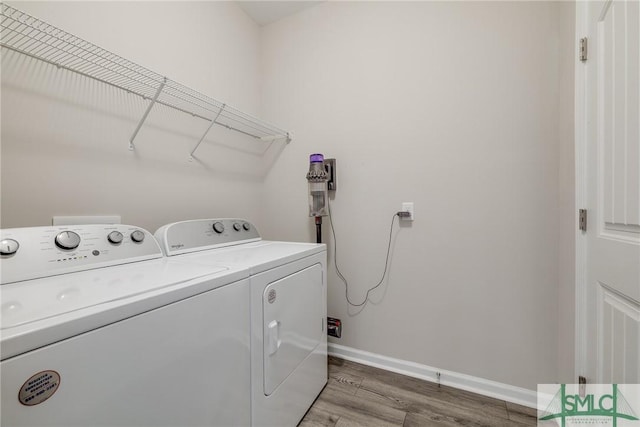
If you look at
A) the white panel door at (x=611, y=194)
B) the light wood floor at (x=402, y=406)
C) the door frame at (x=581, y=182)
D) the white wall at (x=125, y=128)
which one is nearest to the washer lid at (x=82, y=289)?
the white wall at (x=125, y=128)

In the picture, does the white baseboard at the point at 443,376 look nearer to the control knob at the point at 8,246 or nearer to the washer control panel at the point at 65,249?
the washer control panel at the point at 65,249

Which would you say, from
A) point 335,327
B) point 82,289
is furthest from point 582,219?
point 82,289

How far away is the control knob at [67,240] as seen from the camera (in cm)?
87

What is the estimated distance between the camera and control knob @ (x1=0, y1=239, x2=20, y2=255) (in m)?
0.76

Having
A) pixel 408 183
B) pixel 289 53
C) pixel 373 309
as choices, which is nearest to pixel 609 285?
pixel 408 183

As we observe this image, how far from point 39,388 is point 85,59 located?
122 centimetres

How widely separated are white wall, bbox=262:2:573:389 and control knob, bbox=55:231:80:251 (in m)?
1.35

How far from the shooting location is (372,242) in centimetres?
181

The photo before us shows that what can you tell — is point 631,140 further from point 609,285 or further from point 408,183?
point 408,183

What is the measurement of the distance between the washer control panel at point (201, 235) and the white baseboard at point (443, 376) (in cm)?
106

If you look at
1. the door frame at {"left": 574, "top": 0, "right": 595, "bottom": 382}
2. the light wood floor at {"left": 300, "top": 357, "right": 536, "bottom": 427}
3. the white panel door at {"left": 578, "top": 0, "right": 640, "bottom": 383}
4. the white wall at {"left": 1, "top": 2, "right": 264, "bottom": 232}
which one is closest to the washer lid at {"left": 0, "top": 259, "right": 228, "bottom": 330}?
the white wall at {"left": 1, "top": 2, "right": 264, "bottom": 232}

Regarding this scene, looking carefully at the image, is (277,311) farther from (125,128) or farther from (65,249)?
(125,128)

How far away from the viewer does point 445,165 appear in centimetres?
160

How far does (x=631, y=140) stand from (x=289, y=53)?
2.05 metres
